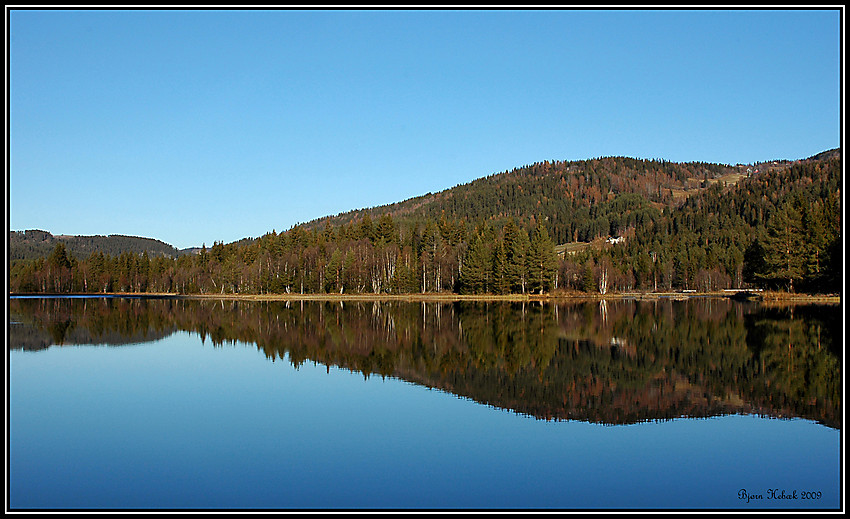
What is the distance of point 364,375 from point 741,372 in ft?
43.4

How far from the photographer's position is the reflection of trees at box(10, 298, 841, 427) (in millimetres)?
18416

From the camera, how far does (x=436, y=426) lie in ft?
52.9

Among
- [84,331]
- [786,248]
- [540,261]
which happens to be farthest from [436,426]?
[540,261]

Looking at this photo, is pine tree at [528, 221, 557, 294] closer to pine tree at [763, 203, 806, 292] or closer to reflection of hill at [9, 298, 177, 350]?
pine tree at [763, 203, 806, 292]

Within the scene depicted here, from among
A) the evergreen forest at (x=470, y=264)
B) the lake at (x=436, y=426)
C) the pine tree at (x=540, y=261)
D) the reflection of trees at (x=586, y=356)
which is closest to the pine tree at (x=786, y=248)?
the evergreen forest at (x=470, y=264)

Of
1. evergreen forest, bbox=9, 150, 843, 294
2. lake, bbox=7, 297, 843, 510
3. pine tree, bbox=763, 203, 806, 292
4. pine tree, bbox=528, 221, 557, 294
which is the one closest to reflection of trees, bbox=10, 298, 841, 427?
lake, bbox=7, 297, 843, 510

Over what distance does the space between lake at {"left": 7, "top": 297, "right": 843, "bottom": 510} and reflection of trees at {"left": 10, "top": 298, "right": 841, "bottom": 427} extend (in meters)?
0.14

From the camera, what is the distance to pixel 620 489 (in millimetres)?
11438

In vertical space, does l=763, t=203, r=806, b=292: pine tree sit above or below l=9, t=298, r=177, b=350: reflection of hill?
above

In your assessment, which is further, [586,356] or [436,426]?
[586,356]

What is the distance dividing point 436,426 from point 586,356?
43.3 ft

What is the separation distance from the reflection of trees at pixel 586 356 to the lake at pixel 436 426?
0.47ft

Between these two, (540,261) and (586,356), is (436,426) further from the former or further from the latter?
(540,261)
